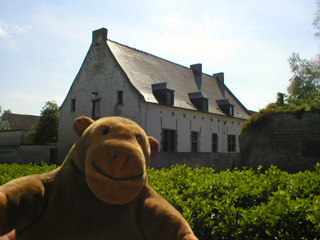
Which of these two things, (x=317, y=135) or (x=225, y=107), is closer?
(x=317, y=135)

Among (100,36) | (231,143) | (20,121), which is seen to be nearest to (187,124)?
(231,143)

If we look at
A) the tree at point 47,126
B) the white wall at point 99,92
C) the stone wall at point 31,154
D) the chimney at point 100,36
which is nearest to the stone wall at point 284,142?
the white wall at point 99,92

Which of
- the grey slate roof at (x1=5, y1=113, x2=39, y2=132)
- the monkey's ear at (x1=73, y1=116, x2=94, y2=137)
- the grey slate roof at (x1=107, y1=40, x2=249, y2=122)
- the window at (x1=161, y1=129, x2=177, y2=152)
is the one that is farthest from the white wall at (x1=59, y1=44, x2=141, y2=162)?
the grey slate roof at (x1=5, y1=113, x2=39, y2=132)

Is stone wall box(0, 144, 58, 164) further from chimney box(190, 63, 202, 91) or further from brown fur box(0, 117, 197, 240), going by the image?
brown fur box(0, 117, 197, 240)

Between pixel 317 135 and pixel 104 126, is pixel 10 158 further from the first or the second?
pixel 104 126

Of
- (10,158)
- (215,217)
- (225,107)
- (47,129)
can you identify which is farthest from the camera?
(47,129)

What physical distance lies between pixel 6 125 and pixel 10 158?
93.2ft

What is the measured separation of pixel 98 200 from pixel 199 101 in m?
23.4

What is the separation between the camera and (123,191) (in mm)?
1538

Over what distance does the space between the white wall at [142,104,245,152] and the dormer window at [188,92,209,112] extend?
51cm

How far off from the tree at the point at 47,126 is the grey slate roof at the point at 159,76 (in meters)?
12.1

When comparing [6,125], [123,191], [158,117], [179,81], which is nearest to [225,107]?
[179,81]

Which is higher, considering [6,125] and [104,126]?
[6,125]

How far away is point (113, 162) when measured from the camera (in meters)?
1.54
